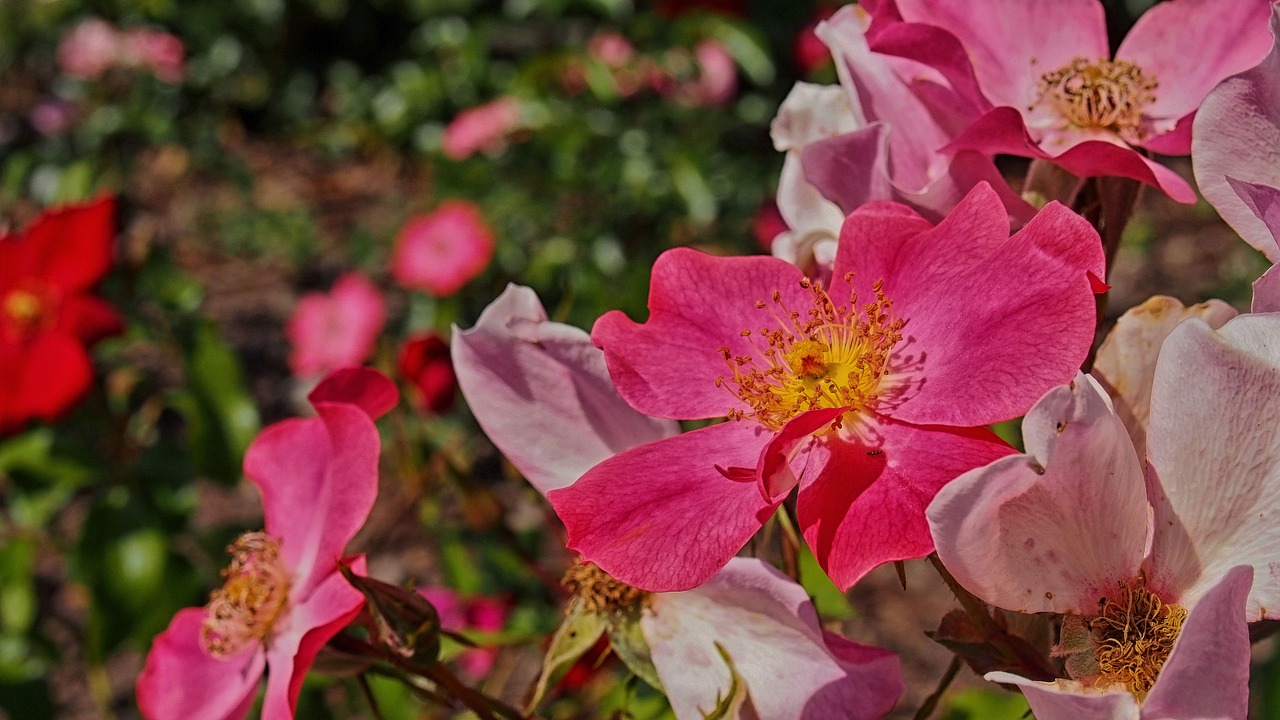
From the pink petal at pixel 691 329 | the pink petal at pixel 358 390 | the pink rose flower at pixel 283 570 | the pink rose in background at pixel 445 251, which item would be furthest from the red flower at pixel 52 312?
the pink rose in background at pixel 445 251

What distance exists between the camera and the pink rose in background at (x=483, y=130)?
7.36 feet

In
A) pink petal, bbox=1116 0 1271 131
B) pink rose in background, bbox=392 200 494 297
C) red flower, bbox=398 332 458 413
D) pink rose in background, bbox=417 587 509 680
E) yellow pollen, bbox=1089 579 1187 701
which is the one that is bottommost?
pink rose in background, bbox=392 200 494 297

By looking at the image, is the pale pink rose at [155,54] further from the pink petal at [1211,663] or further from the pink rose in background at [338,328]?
the pink petal at [1211,663]

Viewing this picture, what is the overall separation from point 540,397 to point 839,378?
0.44 feet

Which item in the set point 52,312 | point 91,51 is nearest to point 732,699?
point 52,312

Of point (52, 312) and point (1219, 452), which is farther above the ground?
point (1219, 452)

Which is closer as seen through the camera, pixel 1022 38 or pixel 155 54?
pixel 1022 38

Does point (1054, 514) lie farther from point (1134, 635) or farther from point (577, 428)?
point (577, 428)

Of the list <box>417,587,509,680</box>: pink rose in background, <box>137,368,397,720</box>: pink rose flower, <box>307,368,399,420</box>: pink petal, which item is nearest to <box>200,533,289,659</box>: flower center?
<box>137,368,397,720</box>: pink rose flower

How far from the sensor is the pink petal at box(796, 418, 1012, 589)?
38 cm

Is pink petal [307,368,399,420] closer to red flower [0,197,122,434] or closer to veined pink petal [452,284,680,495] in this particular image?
veined pink petal [452,284,680,495]

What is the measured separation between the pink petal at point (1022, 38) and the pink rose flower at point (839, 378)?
14 centimetres

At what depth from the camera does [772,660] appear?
18.6 inches

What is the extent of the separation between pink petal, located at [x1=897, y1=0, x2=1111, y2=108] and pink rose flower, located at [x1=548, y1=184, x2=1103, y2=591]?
5.3 inches
